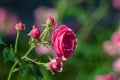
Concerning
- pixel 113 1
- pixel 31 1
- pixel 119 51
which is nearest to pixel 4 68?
pixel 119 51

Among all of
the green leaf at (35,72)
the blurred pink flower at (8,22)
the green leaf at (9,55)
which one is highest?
the blurred pink flower at (8,22)

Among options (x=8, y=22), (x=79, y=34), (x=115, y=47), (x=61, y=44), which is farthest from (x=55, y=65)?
(x=8, y=22)

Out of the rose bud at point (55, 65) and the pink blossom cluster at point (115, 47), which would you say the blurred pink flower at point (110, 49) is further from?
the rose bud at point (55, 65)

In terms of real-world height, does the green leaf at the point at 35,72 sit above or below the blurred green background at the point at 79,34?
below

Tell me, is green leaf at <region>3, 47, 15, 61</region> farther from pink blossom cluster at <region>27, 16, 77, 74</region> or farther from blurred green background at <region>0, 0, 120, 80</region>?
blurred green background at <region>0, 0, 120, 80</region>

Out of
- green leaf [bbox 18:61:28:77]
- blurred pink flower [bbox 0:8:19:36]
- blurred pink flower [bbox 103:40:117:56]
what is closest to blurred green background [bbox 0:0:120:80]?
blurred pink flower [bbox 0:8:19:36]

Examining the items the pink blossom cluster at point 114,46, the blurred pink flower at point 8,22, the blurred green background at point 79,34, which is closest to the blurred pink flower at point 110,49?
the pink blossom cluster at point 114,46

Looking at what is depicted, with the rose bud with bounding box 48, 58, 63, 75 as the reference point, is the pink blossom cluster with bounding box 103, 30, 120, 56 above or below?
above
